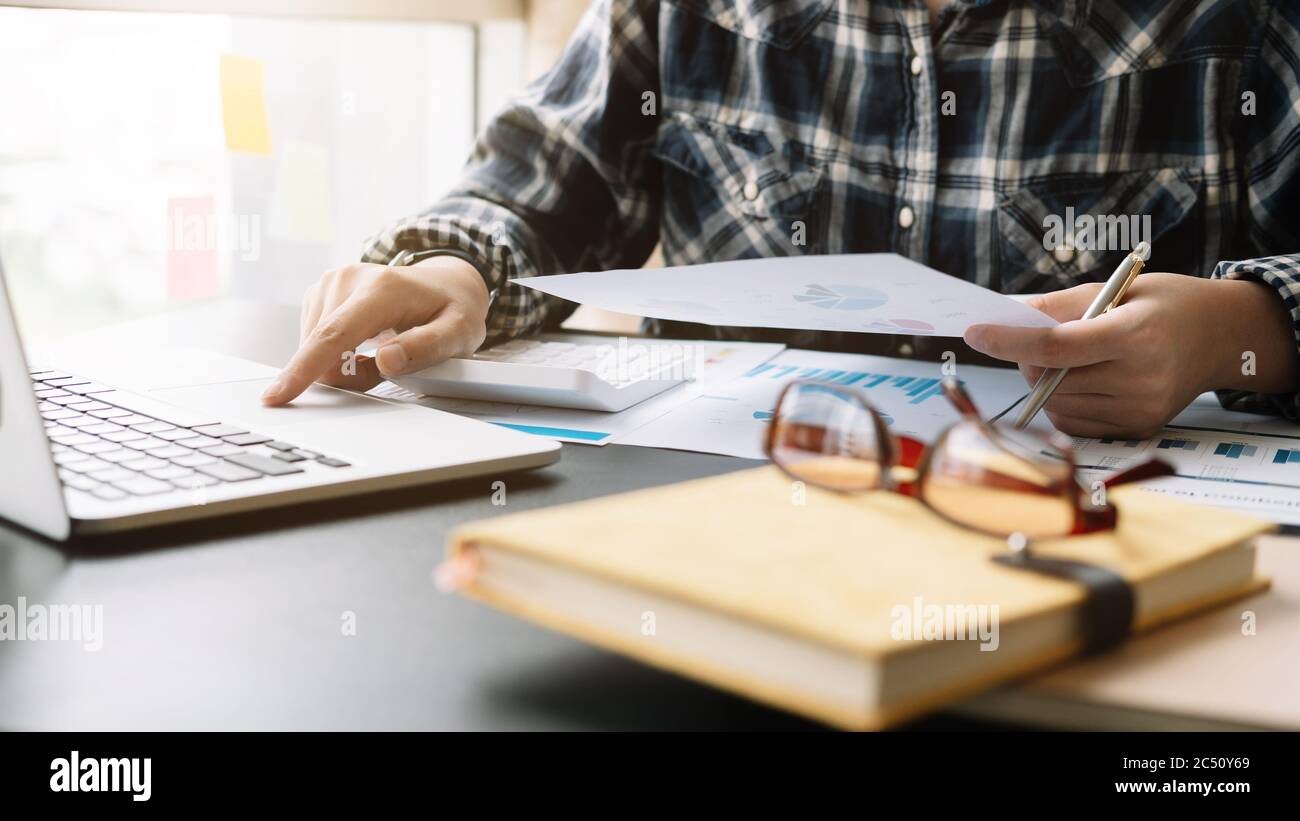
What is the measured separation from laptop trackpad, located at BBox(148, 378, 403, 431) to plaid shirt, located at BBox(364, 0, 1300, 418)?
0.27m

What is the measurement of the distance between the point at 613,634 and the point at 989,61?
887mm

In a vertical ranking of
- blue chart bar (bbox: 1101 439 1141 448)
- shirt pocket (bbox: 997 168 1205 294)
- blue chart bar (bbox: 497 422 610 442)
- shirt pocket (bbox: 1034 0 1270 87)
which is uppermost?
shirt pocket (bbox: 1034 0 1270 87)

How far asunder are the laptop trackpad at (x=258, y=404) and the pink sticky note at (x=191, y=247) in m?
1.33

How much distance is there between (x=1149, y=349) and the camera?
706 millimetres

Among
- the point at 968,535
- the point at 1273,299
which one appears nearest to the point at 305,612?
the point at 968,535

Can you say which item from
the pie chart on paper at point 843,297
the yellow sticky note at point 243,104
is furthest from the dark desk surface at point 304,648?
the yellow sticky note at point 243,104

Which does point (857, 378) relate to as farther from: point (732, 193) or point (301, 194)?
point (301, 194)

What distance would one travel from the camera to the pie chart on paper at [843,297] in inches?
27.0

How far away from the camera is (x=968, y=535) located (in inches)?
15.9

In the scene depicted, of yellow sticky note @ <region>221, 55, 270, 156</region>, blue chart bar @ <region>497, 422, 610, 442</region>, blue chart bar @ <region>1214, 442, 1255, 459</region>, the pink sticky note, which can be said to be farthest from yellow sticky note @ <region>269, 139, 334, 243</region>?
blue chart bar @ <region>1214, 442, 1255, 459</region>

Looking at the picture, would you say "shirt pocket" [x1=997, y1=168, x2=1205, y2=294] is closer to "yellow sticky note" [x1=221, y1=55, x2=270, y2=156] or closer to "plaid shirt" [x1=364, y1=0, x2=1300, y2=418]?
"plaid shirt" [x1=364, y1=0, x2=1300, y2=418]

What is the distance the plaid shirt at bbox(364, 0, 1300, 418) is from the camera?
1011mm

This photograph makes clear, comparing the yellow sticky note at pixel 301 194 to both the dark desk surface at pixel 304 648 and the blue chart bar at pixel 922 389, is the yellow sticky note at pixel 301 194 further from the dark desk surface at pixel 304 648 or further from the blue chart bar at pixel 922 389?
the dark desk surface at pixel 304 648
